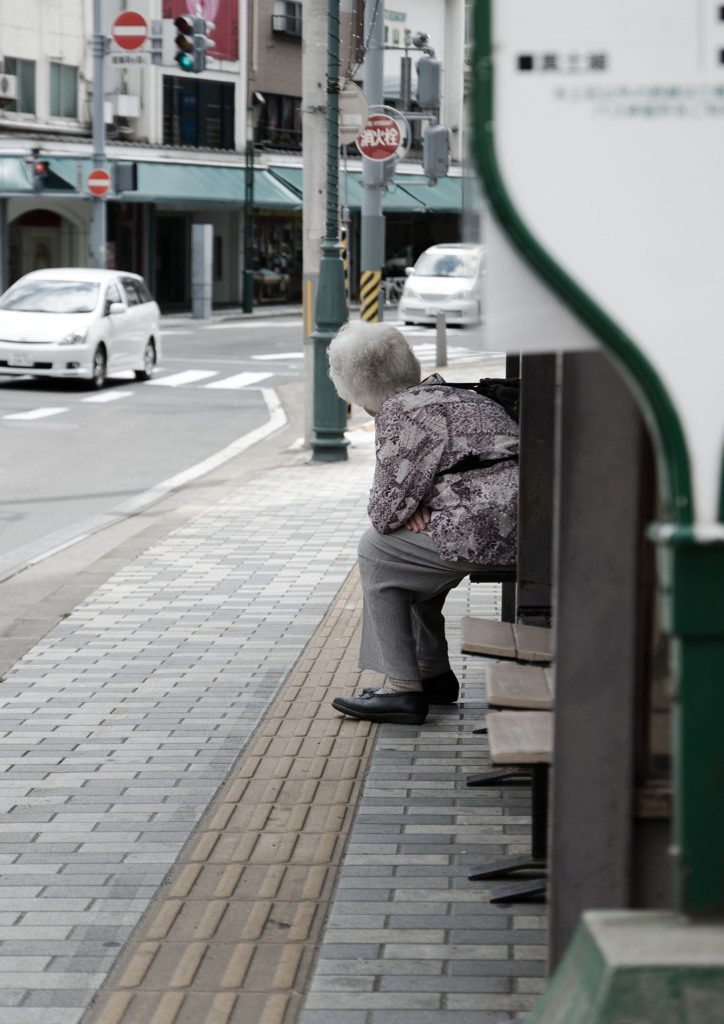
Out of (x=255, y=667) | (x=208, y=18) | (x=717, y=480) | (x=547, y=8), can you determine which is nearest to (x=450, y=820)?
(x=255, y=667)

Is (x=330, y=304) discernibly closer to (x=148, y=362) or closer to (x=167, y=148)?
(x=148, y=362)

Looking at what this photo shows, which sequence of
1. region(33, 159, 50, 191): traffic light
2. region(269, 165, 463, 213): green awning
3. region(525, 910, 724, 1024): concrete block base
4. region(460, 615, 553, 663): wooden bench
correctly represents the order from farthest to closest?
region(269, 165, 463, 213): green awning, region(33, 159, 50, 191): traffic light, region(460, 615, 553, 663): wooden bench, region(525, 910, 724, 1024): concrete block base

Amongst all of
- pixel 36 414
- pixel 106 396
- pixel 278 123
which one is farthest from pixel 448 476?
pixel 278 123

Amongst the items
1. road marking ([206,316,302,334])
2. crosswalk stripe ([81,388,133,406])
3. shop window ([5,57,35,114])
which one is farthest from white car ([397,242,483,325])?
crosswalk stripe ([81,388,133,406])

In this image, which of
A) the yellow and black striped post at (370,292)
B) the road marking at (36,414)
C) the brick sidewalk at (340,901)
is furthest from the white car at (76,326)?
the brick sidewalk at (340,901)

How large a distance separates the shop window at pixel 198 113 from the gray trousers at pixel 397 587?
129 feet

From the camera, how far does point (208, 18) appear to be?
44.5 m

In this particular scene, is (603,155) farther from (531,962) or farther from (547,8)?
(531,962)

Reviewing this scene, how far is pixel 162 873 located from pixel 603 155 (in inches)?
114

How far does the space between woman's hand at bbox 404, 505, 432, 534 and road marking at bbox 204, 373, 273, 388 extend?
1706 cm

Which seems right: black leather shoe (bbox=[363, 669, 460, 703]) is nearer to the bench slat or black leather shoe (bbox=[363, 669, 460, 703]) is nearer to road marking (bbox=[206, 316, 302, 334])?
the bench slat

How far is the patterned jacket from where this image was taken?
5.39 metres

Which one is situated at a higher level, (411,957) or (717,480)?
(717,480)

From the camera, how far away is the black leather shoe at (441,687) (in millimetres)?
6074
